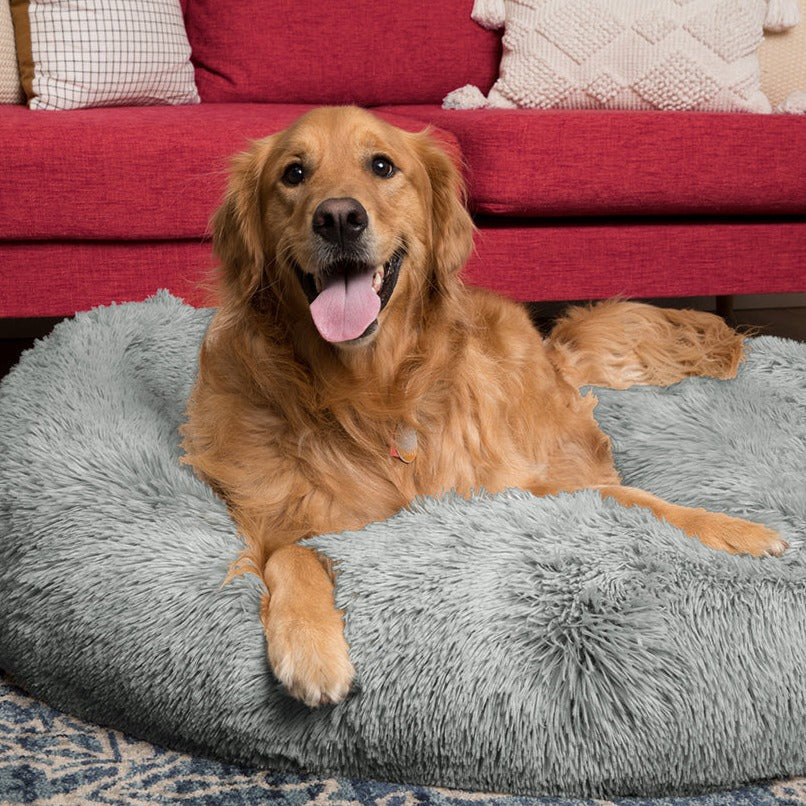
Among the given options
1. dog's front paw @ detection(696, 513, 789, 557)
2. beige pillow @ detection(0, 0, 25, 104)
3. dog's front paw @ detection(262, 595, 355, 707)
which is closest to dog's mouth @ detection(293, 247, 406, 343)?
dog's front paw @ detection(262, 595, 355, 707)

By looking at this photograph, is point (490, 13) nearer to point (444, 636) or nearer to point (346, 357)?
point (346, 357)

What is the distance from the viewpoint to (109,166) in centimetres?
263

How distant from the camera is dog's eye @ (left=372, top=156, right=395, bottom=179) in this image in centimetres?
177

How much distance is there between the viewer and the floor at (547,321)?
376 centimetres

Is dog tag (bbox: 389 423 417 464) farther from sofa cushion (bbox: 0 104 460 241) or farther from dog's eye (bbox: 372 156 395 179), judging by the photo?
sofa cushion (bbox: 0 104 460 241)

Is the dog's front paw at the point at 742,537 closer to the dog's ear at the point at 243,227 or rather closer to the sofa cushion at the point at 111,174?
the dog's ear at the point at 243,227

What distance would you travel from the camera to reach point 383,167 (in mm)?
1775

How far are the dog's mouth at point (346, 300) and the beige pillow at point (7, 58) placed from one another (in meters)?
2.20

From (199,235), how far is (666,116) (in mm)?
1514

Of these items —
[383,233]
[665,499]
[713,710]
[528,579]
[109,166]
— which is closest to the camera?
[713,710]

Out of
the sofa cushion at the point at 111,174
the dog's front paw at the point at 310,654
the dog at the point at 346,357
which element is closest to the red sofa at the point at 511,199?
the sofa cushion at the point at 111,174

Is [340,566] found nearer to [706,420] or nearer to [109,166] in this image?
[706,420]

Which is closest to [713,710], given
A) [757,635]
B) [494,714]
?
[757,635]

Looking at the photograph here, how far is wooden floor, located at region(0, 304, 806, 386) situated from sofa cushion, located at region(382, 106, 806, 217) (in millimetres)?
733
